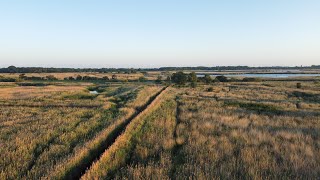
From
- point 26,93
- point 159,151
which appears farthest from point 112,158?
point 26,93

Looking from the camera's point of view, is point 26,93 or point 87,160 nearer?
point 87,160

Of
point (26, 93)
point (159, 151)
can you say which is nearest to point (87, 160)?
point (159, 151)

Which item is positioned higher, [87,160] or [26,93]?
[87,160]

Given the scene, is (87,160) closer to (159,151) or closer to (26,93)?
(159,151)

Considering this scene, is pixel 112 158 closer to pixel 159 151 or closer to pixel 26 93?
pixel 159 151

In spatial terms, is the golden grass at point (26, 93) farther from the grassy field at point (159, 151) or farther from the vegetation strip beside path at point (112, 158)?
the vegetation strip beside path at point (112, 158)

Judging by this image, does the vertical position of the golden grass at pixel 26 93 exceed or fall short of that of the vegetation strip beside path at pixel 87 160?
it falls short

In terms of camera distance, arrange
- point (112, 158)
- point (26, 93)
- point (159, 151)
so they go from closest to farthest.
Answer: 1. point (112, 158)
2. point (159, 151)
3. point (26, 93)

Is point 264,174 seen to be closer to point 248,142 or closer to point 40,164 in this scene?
point 248,142

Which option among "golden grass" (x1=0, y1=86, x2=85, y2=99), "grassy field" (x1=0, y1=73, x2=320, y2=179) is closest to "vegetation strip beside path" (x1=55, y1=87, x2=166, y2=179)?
"grassy field" (x1=0, y1=73, x2=320, y2=179)

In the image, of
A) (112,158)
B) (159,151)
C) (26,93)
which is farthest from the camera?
(26,93)

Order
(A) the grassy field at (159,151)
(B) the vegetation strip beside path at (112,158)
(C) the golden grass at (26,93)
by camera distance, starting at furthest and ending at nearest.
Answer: (C) the golden grass at (26,93) < (A) the grassy field at (159,151) < (B) the vegetation strip beside path at (112,158)

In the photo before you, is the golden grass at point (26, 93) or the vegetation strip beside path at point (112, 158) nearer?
the vegetation strip beside path at point (112, 158)

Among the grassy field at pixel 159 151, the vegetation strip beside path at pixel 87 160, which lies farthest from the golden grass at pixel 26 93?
the vegetation strip beside path at pixel 87 160
